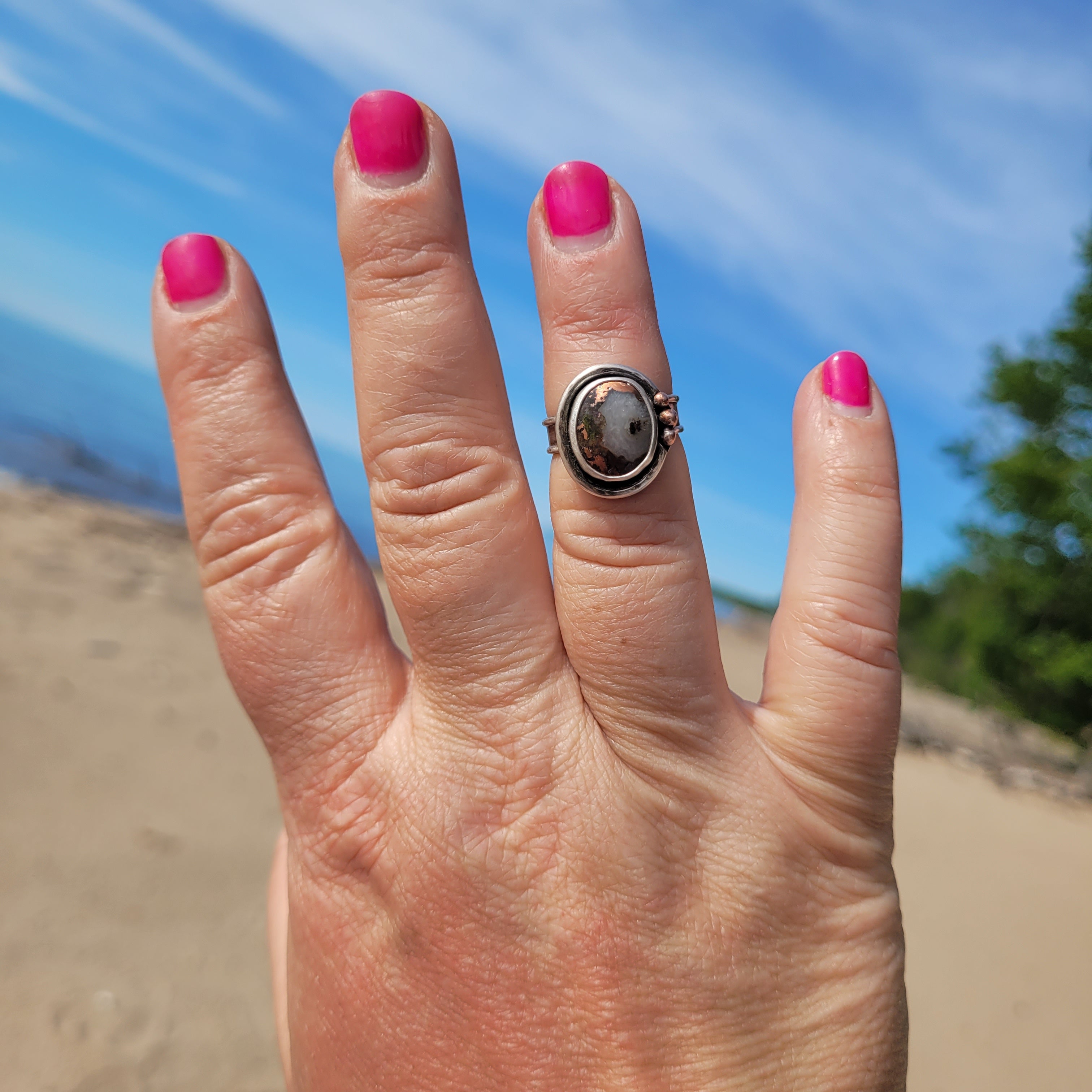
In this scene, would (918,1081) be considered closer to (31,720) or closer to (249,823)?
(249,823)

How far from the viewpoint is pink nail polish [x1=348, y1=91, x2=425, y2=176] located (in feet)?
4.26

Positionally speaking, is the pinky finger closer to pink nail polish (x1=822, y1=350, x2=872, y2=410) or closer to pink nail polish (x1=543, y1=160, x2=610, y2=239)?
pink nail polish (x1=822, y1=350, x2=872, y2=410)

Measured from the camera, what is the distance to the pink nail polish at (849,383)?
4.97 ft

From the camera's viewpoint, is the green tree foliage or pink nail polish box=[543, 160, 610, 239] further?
the green tree foliage

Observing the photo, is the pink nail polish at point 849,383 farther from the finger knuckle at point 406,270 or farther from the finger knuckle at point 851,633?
the finger knuckle at point 406,270

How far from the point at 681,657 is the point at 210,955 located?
2.61 meters

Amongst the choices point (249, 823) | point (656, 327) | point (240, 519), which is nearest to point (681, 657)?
point (656, 327)

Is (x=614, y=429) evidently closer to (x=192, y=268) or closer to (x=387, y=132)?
(x=387, y=132)

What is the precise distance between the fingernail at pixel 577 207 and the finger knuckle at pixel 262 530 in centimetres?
71

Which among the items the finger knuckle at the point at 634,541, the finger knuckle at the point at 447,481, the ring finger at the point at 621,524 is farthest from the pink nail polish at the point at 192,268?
the finger knuckle at the point at 634,541

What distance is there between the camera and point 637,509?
1.29 meters

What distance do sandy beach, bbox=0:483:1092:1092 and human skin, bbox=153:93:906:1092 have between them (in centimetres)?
156

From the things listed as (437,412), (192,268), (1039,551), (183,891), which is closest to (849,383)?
(437,412)

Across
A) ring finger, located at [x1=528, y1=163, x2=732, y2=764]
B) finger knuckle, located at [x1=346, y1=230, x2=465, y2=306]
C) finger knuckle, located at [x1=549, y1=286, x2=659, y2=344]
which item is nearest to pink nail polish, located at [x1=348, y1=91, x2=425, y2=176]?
finger knuckle, located at [x1=346, y1=230, x2=465, y2=306]
